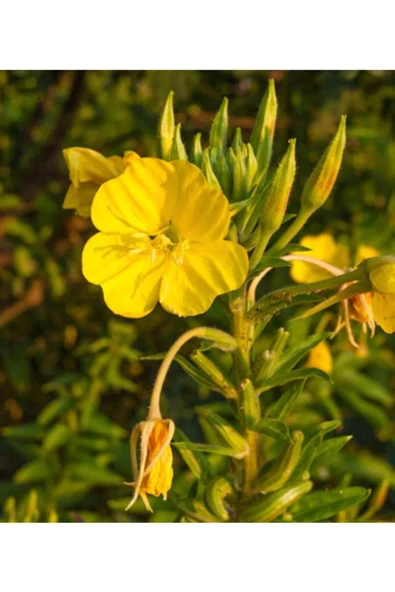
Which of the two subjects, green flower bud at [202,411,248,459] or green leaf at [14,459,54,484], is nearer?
green flower bud at [202,411,248,459]

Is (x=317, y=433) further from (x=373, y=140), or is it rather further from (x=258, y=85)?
(x=258, y=85)

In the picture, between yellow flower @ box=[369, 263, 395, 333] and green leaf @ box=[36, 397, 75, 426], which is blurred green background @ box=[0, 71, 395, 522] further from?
yellow flower @ box=[369, 263, 395, 333]

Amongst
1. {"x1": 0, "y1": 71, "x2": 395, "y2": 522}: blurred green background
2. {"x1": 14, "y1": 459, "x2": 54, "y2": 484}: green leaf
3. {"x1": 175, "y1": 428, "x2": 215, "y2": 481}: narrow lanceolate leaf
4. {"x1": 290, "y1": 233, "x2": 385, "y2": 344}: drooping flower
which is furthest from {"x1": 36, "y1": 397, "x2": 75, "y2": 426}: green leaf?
{"x1": 175, "y1": 428, "x2": 215, "y2": 481}: narrow lanceolate leaf

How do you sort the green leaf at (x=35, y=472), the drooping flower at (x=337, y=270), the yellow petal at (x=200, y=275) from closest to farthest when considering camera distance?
the yellow petal at (x=200, y=275)
the drooping flower at (x=337, y=270)
the green leaf at (x=35, y=472)

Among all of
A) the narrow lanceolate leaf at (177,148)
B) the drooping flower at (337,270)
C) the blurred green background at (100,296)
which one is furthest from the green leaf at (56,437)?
the narrow lanceolate leaf at (177,148)

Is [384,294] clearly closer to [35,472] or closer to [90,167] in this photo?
[90,167]

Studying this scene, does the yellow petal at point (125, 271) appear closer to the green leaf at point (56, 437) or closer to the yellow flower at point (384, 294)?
the yellow flower at point (384, 294)

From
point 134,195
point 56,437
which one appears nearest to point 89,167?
point 134,195
